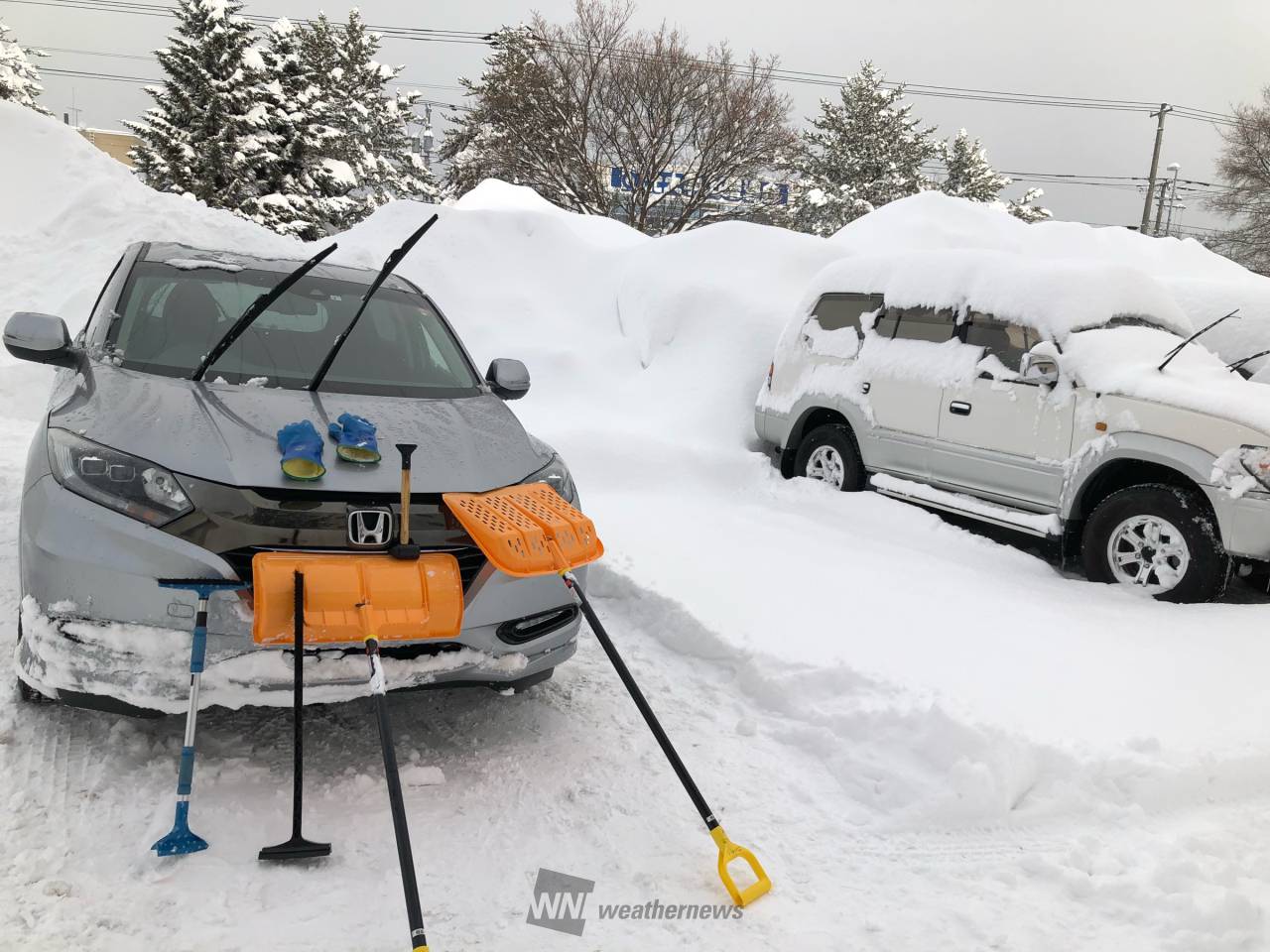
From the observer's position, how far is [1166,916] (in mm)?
2512

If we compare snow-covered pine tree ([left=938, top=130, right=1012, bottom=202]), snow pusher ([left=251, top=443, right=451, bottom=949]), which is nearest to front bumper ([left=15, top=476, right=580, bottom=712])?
snow pusher ([left=251, top=443, right=451, bottom=949])

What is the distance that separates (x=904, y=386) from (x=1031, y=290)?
3.67 ft

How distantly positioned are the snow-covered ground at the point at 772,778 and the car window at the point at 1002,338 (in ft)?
4.26

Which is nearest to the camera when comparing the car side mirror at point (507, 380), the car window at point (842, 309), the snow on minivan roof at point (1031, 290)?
the car side mirror at point (507, 380)

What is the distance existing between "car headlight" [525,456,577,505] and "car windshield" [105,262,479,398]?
0.74m

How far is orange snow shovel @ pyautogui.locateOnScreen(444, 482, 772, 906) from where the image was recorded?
262 cm

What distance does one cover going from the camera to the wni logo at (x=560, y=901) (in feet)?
8.01

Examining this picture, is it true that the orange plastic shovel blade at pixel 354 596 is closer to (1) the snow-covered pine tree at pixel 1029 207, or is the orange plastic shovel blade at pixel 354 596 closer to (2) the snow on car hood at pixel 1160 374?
(2) the snow on car hood at pixel 1160 374

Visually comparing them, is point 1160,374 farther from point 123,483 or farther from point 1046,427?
point 123,483

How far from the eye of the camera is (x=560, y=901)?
8.29ft

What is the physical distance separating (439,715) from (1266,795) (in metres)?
3.06

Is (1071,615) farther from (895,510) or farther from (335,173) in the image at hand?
(335,173)

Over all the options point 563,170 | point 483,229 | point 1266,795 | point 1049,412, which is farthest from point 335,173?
point 1266,795

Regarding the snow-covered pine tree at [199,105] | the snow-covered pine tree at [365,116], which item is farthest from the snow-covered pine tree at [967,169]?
the snow-covered pine tree at [199,105]
